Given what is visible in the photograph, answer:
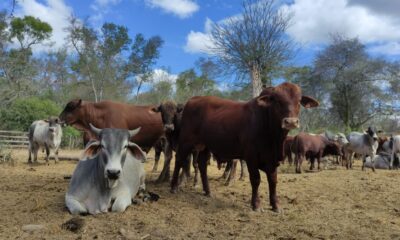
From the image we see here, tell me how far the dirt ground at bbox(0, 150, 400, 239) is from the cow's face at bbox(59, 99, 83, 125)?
1472 millimetres

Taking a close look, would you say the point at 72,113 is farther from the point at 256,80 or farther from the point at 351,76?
the point at 351,76

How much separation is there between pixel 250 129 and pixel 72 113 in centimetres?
468

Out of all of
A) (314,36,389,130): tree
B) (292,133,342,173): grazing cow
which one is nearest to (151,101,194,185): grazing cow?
(292,133,342,173): grazing cow

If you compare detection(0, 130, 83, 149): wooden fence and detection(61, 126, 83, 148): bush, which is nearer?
detection(0, 130, 83, 149): wooden fence

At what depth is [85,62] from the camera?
34.8 m

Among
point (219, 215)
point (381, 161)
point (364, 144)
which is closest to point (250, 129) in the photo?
point (219, 215)

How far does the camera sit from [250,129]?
6.61m

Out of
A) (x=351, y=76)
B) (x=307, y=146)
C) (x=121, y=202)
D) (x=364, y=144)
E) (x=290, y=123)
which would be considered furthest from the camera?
(x=351, y=76)

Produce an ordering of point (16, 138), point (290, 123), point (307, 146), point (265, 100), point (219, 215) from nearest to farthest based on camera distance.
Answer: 1. point (290, 123)
2. point (219, 215)
3. point (265, 100)
4. point (307, 146)
5. point (16, 138)

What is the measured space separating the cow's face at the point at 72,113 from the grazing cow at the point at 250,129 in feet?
8.91

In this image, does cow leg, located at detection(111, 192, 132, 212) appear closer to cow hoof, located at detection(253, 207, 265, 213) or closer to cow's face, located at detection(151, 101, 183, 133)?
cow hoof, located at detection(253, 207, 265, 213)

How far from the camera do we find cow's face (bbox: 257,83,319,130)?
227 inches

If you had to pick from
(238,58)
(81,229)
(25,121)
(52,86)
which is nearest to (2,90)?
(25,121)

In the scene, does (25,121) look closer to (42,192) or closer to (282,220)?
(42,192)
